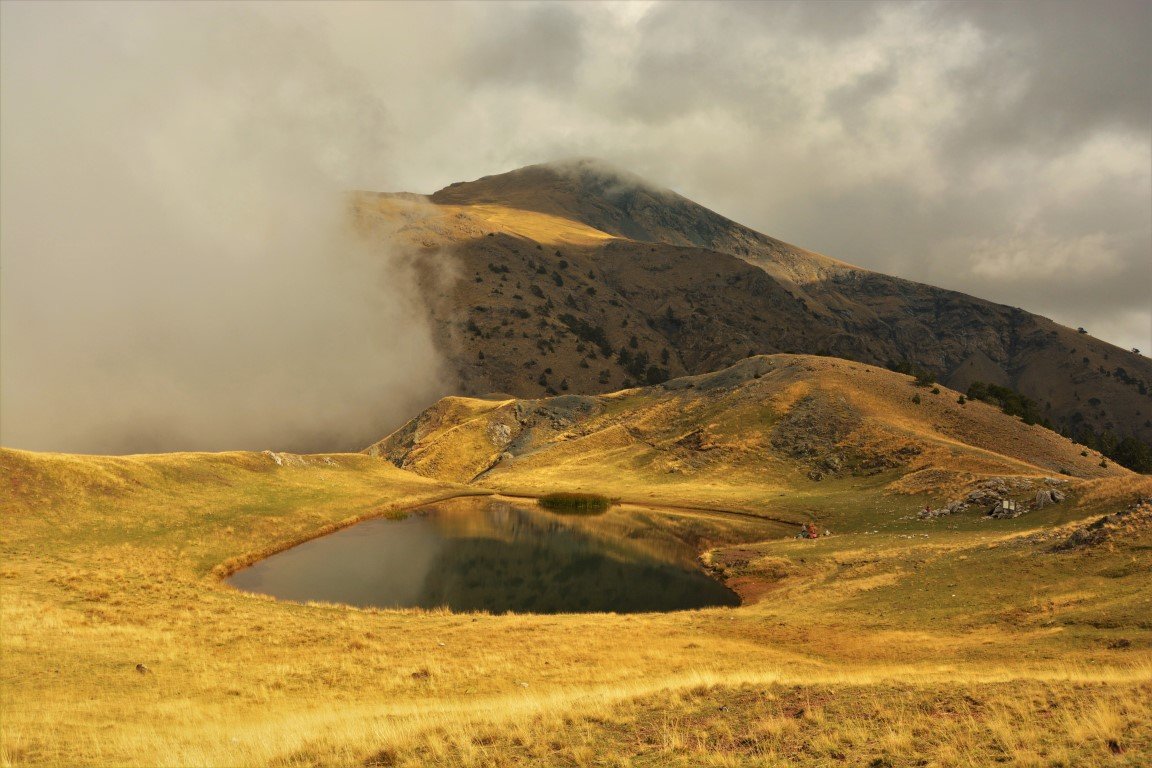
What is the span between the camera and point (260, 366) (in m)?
176

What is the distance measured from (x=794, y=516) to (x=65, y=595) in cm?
6519

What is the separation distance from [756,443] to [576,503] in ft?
110

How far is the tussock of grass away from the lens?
84750mm

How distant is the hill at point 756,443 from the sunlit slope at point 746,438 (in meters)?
0.30

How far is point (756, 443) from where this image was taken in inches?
3957

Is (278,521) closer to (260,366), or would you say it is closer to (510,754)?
(510,754)

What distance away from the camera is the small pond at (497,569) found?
4259cm

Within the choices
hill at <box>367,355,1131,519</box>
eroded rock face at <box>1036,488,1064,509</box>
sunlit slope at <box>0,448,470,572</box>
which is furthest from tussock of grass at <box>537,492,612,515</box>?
eroded rock face at <box>1036,488,1064,509</box>

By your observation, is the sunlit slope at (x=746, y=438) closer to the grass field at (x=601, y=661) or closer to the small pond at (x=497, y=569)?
the small pond at (x=497, y=569)

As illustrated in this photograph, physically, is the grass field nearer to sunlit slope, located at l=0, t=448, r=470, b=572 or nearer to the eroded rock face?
sunlit slope, located at l=0, t=448, r=470, b=572

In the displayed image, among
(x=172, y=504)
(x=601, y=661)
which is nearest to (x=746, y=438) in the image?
(x=172, y=504)

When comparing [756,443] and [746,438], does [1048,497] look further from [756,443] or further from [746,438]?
[746,438]

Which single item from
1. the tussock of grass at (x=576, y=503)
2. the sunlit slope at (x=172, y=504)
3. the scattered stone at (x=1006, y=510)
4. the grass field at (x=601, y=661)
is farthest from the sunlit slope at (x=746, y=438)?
the sunlit slope at (x=172, y=504)

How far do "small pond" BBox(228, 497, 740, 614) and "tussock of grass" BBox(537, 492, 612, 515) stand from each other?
28.1ft
